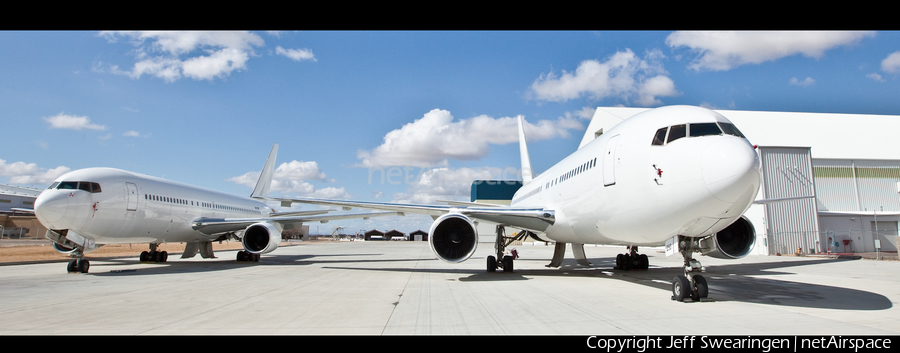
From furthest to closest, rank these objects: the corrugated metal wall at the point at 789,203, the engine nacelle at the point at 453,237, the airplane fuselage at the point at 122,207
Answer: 1. the corrugated metal wall at the point at 789,203
2. the airplane fuselage at the point at 122,207
3. the engine nacelle at the point at 453,237

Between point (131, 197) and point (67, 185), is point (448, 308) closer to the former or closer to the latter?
point (67, 185)

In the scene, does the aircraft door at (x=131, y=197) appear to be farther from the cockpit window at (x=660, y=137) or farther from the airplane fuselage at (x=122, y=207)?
the cockpit window at (x=660, y=137)

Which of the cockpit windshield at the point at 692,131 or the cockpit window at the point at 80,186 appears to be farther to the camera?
the cockpit window at the point at 80,186

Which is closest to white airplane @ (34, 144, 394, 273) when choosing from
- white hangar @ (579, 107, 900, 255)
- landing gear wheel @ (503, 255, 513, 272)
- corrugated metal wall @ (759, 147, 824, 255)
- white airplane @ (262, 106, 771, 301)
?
landing gear wheel @ (503, 255, 513, 272)

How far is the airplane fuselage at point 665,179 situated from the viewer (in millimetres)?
6008

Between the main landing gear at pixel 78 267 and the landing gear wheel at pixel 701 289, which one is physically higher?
the landing gear wheel at pixel 701 289

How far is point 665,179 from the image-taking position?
6.69m

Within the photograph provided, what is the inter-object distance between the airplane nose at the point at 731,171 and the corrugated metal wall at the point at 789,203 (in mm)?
22278

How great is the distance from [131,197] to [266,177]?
13617 millimetres

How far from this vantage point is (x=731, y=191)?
5.89 meters

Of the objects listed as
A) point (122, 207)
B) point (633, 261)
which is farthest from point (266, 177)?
point (633, 261)

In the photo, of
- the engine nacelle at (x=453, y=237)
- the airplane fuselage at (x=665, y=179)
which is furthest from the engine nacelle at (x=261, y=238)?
the airplane fuselage at (x=665, y=179)
